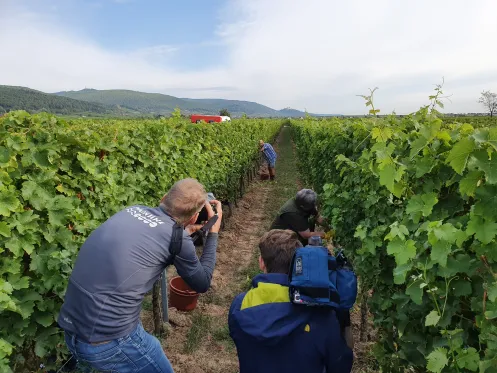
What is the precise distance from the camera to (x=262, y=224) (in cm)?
997

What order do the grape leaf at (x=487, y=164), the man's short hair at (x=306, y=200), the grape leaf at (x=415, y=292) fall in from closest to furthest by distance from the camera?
the grape leaf at (x=487, y=164)
the grape leaf at (x=415, y=292)
the man's short hair at (x=306, y=200)

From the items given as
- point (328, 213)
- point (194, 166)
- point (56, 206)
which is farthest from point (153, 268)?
point (194, 166)

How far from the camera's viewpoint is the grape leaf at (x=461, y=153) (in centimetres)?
159

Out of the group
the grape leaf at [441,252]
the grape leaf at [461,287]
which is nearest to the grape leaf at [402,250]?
the grape leaf at [441,252]

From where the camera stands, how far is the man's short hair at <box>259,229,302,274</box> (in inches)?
92.4

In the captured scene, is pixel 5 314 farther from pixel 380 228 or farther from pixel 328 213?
pixel 328 213

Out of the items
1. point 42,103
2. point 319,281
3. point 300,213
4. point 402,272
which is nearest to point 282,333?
point 319,281

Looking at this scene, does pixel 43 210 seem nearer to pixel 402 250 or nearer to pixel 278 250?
pixel 278 250

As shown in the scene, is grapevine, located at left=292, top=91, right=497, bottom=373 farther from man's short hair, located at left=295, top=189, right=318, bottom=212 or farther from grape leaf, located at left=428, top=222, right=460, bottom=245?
man's short hair, located at left=295, top=189, right=318, bottom=212

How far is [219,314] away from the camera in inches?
212

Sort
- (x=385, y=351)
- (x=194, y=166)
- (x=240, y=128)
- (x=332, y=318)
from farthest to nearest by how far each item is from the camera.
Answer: (x=240, y=128), (x=194, y=166), (x=385, y=351), (x=332, y=318)

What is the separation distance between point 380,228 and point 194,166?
15.8 ft

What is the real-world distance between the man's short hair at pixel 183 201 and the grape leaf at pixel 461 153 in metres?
1.80

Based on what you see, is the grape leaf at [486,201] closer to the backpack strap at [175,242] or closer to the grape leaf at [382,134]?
the grape leaf at [382,134]
